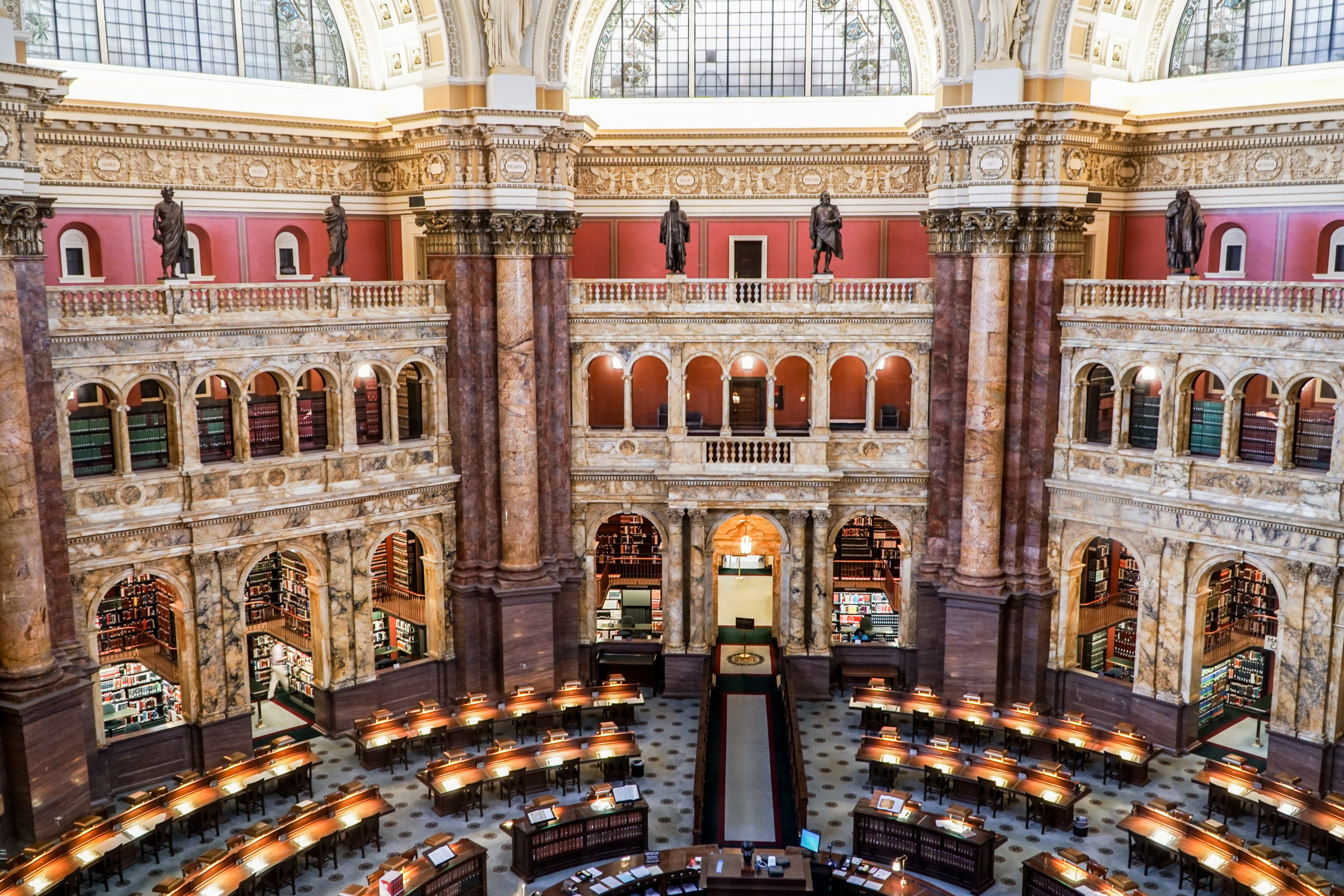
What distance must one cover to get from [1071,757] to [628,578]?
1318cm

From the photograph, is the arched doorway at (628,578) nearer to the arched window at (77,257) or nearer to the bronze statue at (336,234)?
the bronze statue at (336,234)

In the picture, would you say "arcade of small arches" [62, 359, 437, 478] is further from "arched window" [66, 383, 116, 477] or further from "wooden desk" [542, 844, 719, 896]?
"wooden desk" [542, 844, 719, 896]

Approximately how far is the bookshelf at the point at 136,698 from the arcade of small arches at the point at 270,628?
0.02 meters

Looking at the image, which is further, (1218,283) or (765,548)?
(765,548)

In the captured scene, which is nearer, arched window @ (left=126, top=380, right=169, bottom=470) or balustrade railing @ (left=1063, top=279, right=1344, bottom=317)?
balustrade railing @ (left=1063, top=279, right=1344, bottom=317)

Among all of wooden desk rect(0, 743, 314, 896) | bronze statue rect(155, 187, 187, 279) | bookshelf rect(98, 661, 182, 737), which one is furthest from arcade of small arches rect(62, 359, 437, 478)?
wooden desk rect(0, 743, 314, 896)

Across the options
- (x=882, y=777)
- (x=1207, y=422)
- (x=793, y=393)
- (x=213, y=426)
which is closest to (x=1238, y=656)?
(x=1207, y=422)

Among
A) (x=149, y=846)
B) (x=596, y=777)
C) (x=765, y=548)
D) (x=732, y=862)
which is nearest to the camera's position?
(x=732, y=862)

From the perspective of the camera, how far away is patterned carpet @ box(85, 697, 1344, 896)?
2183cm

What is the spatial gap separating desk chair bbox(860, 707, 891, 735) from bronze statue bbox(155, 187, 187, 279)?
18735 mm

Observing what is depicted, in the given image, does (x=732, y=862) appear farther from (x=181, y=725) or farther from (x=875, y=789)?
(x=181, y=725)

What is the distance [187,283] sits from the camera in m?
24.0

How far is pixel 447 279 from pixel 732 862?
1535 centimetres

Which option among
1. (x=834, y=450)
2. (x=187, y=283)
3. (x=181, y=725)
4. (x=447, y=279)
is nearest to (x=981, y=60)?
(x=834, y=450)
